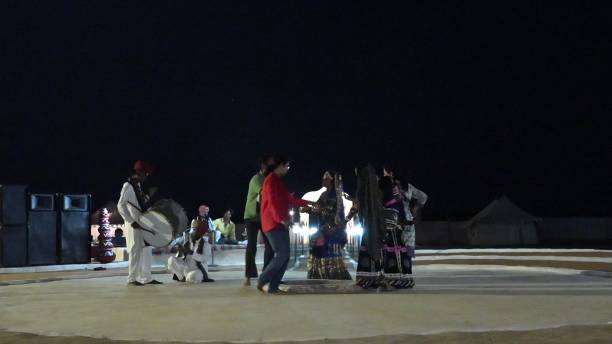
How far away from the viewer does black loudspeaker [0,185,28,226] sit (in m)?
13.8

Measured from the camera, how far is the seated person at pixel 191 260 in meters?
9.70

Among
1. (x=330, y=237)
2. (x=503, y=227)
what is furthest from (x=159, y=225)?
(x=503, y=227)

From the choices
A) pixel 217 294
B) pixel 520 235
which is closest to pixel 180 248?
pixel 217 294

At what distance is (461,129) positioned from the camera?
148 feet

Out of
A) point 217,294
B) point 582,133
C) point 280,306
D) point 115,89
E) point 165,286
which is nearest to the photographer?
point 280,306

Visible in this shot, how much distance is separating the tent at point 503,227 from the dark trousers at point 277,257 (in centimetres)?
2863

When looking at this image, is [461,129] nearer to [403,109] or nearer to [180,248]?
[403,109]

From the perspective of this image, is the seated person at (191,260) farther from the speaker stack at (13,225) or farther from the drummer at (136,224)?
the speaker stack at (13,225)

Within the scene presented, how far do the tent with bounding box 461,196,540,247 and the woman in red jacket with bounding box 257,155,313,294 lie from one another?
28.6 m

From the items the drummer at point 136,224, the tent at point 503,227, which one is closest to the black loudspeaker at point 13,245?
the drummer at point 136,224

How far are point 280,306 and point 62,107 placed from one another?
33.3 metres

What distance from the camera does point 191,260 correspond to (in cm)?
980

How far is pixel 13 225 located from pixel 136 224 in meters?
5.58

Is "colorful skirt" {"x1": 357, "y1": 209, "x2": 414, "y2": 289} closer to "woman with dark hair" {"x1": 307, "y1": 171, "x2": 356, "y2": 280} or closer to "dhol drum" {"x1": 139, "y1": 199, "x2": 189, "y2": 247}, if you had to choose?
"woman with dark hair" {"x1": 307, "y1": 171, "x2": 356, "y2": 280}
